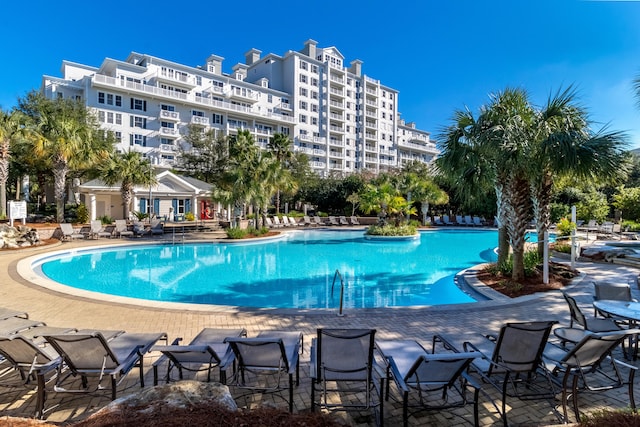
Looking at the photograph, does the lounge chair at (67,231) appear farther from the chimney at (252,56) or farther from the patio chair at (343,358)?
the chimney at (252,56)

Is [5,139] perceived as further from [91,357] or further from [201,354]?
[201,354]

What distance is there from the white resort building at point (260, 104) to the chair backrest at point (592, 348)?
44.1 metres

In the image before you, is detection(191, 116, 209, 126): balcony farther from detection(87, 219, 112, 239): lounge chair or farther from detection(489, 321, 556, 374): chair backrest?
detection(489, 321, 556, 374): chair backrest

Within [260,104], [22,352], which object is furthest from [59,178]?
[260,104]

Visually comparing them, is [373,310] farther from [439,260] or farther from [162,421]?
[439,260]

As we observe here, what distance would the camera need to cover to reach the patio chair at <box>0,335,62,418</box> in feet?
10.6

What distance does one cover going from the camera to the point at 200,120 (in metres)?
45.3

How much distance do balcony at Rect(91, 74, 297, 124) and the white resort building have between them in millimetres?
110

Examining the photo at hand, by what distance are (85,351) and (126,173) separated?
78.3ft

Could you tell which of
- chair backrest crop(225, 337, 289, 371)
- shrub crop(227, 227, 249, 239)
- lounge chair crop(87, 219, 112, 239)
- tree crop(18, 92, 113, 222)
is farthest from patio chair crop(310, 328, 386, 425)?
tree crop(18, 92, 113, 222)

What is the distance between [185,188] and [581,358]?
3142 cm

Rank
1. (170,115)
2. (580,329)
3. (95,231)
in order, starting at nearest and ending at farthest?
(580,329) < (95,231) < (170,115)

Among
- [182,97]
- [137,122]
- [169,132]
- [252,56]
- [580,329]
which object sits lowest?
[580,329]

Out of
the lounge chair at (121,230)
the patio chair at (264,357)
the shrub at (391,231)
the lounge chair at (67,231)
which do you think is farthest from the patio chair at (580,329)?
the lounge chair at (121,230)
